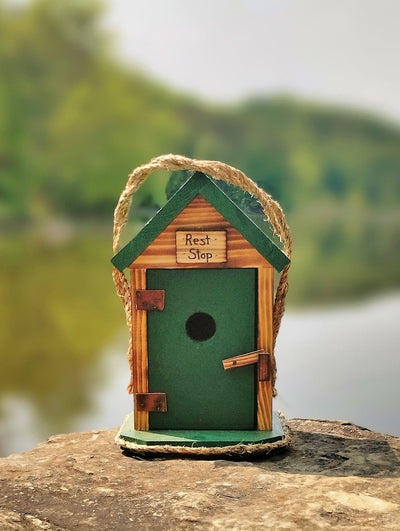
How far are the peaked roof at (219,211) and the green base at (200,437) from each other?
0.43m

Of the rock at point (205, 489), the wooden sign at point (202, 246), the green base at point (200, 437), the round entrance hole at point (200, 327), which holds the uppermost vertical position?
the wooden sign at point (202, 246)

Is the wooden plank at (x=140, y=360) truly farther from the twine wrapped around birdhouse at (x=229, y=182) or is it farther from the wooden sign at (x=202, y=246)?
the wooden sign at (x=202, y=246)

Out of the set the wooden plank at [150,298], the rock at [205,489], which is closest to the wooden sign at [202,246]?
the wooden plank at [150,298]

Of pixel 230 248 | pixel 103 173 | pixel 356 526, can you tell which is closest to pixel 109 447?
pixel 230 248

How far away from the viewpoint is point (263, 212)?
1.77 metres

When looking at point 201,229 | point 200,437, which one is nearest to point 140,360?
point 200,437

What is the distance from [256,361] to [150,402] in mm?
297

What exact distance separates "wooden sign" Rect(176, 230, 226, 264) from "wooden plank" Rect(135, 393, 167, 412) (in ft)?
1.19

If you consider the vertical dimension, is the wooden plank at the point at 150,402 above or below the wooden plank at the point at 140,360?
below

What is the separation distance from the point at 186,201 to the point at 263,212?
290mm

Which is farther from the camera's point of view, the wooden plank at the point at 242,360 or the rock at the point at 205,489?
the wooden plank at the point at 242,360

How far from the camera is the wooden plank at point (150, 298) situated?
1.61 metres

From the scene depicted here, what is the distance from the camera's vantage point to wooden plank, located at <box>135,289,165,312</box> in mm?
1605

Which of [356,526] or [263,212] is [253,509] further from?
[263,212]
